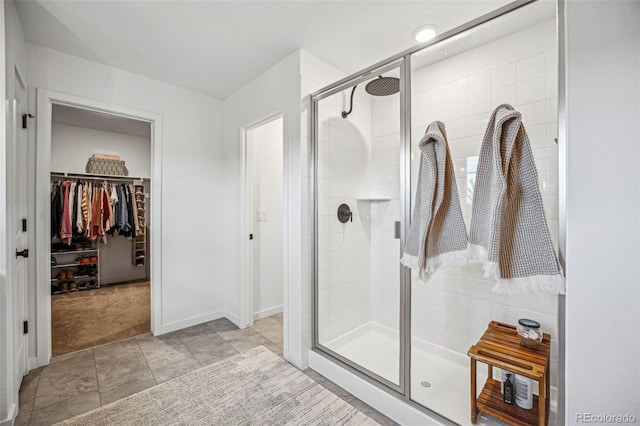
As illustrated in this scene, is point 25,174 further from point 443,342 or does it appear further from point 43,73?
point 443,342

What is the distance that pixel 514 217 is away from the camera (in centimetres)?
123

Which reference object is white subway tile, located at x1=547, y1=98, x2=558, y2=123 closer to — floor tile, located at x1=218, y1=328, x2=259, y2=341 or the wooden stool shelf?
the wooden stool shelf

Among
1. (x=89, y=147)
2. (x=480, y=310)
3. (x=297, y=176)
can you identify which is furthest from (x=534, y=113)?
(x=89, y=147)

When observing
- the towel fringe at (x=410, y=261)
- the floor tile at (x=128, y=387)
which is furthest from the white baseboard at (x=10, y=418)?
the towel fringe at (x=410, y=261)

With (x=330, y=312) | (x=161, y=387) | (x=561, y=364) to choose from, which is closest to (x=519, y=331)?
(x=561, y=364)

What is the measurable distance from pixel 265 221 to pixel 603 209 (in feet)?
9.25

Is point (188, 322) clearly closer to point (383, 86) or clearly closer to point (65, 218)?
point (65, 218)

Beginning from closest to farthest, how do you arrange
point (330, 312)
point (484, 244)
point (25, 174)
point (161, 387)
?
point (484, 244) < point (161, 387) < point (25, 174) < point (330, 312)

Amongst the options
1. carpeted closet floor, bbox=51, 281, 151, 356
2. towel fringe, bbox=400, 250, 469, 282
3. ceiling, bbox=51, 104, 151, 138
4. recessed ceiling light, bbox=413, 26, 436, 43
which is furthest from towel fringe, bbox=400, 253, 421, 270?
ceiling, bbox=51, 104, 151, 138

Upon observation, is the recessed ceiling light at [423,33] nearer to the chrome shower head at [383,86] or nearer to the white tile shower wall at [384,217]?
the chrome shower head at [383,86]

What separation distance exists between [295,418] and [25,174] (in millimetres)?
2531

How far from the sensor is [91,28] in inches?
79.0

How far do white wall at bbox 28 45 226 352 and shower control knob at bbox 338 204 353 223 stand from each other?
4.89 ft

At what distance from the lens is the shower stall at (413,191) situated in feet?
5.62
